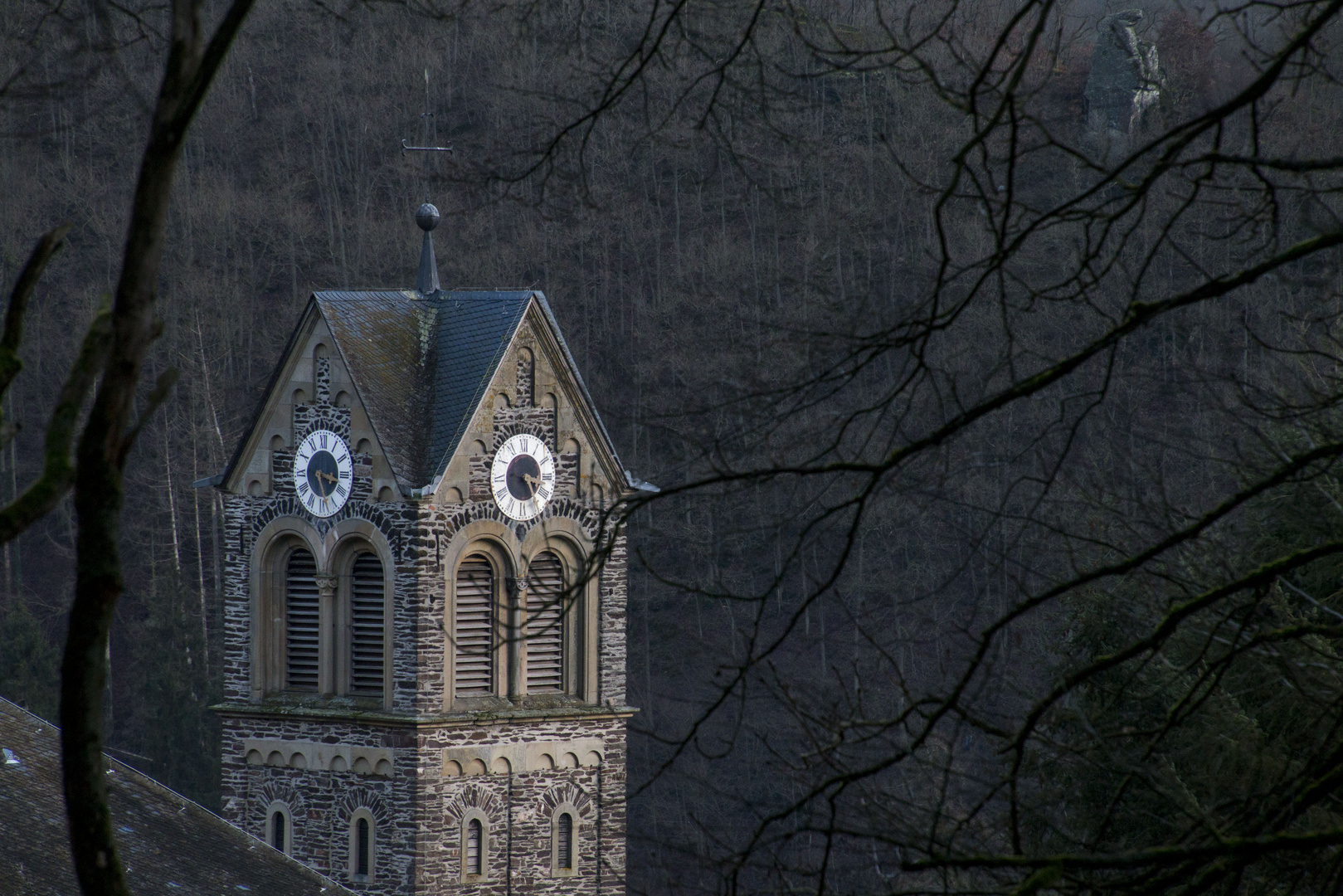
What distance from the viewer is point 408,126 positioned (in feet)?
197

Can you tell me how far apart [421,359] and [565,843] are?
614cm

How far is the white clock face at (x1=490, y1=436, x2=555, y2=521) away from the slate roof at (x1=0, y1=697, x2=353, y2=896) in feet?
17.8

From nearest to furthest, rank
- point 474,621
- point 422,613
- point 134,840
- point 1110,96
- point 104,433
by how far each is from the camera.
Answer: point 104,433 → point 134,840 → point 422,613 → point 474,621 → point 1110,96

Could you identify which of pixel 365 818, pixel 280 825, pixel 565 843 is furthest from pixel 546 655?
pixel 280 825

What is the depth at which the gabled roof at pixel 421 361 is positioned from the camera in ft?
81.1

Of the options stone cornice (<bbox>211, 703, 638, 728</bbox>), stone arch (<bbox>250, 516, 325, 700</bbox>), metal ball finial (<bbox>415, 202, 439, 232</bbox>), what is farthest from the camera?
metal ball finial (<bbox>415, 202, 439, 232</bbox>)

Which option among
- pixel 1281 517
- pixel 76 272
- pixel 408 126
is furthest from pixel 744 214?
pixel 1281 517

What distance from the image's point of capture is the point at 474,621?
2489 centimetres

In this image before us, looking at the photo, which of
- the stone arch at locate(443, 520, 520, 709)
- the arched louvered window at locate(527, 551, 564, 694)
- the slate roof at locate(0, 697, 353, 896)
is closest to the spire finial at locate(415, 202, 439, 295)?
the stone arch at locate(443, 520, 520, 709)

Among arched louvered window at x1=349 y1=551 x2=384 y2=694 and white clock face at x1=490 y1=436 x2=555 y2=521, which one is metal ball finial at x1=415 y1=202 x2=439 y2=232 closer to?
white clock face at x1=490 y1=436 x2=555 y2=521

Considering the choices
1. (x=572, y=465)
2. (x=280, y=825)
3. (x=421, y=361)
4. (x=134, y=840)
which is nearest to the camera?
(x=134, y=840)

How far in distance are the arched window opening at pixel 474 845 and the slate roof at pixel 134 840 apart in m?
3.60

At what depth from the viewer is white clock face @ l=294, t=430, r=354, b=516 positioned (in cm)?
2500

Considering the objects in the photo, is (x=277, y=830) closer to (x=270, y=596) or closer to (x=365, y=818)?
(x=365, y=818)
